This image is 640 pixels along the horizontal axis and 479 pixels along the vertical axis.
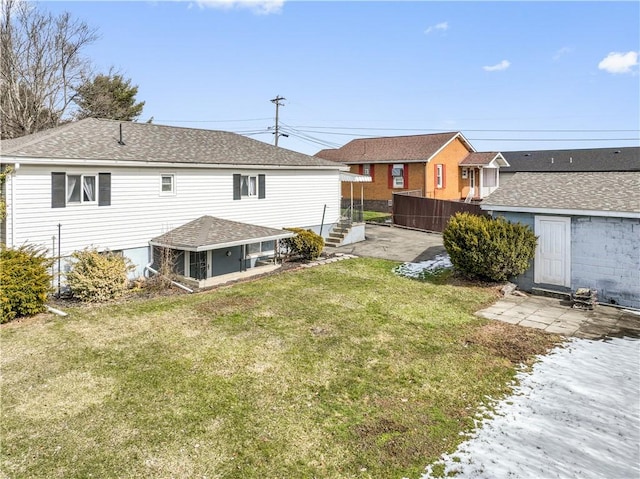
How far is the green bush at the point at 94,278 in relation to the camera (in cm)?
1185

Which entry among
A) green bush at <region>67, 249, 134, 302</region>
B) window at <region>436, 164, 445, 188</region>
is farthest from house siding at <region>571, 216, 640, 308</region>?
window at <region>436, 164, 445, 188</region>

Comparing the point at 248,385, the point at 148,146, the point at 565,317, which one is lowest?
the point at 248,385

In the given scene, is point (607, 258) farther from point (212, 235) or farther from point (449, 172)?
point (449, 172)

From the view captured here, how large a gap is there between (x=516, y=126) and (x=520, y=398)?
5155cm

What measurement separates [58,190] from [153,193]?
10.2 feet

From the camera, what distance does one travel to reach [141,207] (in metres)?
14.6

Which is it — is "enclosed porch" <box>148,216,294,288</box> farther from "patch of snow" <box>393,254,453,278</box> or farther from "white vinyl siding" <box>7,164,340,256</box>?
"patch of snow" <box>393,254,453,278</box>

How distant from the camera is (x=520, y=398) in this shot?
670cm

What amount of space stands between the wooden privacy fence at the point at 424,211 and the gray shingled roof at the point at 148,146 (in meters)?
6.77

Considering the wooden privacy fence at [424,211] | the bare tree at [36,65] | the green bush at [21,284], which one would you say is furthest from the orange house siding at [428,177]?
the green bush at [21,284]

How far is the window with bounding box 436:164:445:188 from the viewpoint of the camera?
31.8 metres

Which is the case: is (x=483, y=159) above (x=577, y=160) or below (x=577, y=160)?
below

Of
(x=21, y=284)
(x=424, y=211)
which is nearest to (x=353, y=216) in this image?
(x=424, y=211)

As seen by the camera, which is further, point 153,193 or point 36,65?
point 36,65
